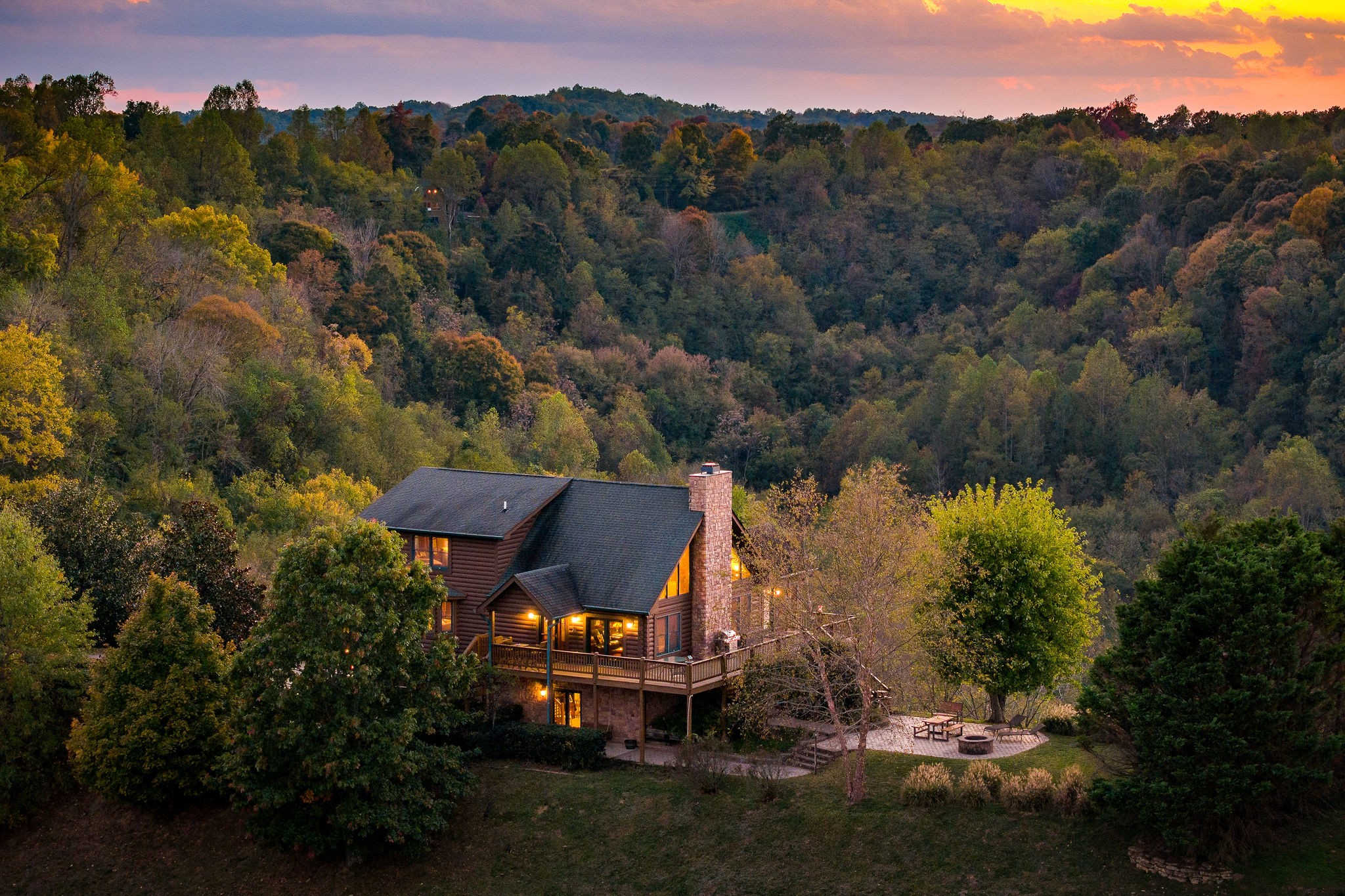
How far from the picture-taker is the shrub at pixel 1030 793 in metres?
29.0

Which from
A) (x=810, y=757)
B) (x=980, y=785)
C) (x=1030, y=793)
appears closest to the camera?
(x=1030, y=793)

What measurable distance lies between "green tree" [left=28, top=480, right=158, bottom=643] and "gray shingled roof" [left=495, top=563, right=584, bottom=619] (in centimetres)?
1213

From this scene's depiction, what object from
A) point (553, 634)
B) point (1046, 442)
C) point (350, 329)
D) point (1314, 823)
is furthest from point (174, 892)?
point (1046, 442)

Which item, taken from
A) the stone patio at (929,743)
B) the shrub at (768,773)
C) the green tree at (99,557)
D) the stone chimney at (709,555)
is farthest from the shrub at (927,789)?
the green tree at (99,557)

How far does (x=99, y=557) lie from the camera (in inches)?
1560

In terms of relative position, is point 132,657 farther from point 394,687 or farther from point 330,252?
point 330,252

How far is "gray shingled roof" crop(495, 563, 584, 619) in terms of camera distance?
3388cm

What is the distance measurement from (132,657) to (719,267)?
265 feet

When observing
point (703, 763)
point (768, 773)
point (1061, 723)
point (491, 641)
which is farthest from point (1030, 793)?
point (491, 641)

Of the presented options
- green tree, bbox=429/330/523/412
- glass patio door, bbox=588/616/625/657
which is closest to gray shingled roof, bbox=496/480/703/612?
glass patio door, bbox=588/616/625/657

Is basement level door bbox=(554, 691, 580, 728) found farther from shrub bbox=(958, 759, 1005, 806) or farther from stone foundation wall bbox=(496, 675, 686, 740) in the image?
shrub bbox=(958, 759, 1005, 806)

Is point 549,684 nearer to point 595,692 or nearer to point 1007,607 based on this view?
point 595,692

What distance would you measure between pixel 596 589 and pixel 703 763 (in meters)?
5.46

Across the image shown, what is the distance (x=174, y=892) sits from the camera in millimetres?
31469
